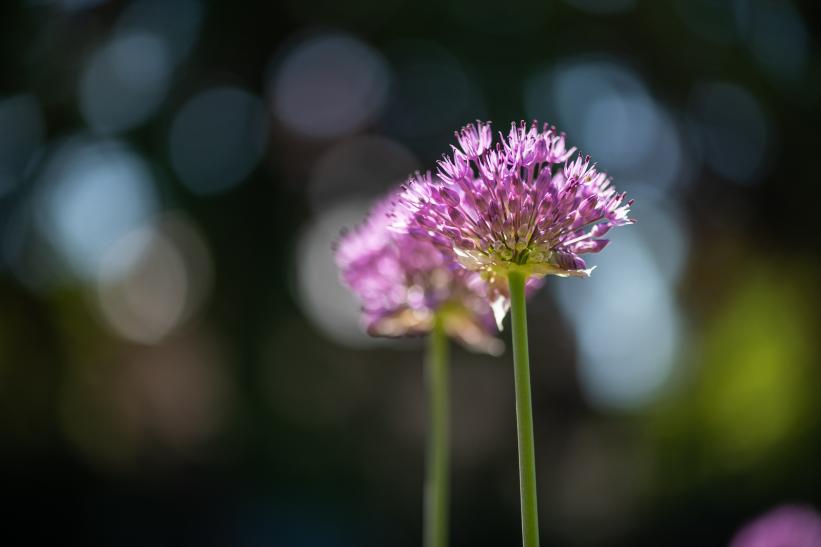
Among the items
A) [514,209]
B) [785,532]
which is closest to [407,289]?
[514,209]

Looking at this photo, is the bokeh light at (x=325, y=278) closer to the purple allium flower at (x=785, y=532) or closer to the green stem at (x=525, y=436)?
the purple allium flower at (x=785, y=532)

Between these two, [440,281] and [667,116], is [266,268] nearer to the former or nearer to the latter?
[667,116]

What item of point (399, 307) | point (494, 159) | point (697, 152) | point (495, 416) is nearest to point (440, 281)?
point (399, 307)

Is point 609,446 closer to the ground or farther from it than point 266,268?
closer to the ground

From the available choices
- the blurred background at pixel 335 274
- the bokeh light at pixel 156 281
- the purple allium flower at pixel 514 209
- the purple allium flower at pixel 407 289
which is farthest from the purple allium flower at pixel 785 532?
the bokeh light at pixel 156 281

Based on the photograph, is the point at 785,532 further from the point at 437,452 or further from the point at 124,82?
the point at 124,82

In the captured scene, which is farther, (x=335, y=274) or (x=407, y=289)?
(x=335, y=274)

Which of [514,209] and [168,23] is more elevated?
[168,23]
